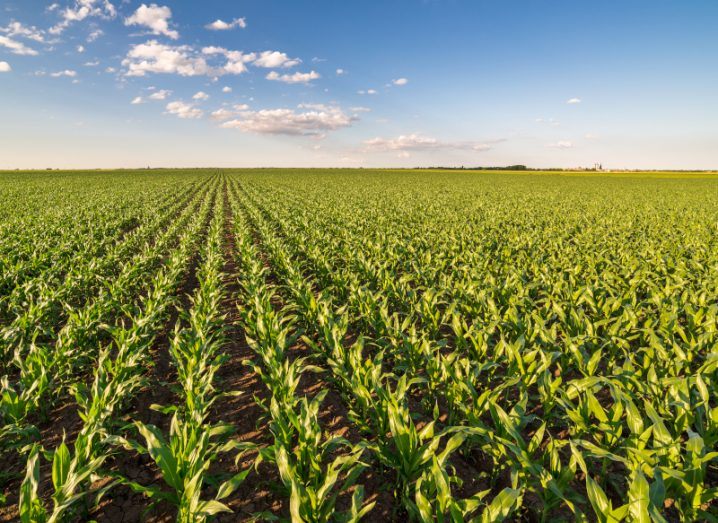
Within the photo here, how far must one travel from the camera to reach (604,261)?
9789 mm

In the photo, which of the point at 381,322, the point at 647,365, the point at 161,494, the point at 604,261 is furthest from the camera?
the point at 604,261

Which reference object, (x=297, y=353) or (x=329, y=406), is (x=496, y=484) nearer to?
(x=329, y=406)

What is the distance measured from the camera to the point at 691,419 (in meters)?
3.20

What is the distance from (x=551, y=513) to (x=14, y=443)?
5266 millimetres

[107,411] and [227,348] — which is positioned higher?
[107,411]

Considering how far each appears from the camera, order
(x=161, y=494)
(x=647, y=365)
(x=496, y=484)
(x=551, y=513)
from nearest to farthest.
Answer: (x=161, y=494) → (x=551, y=513) → (x=496, y=484) → (x=647, y=365)

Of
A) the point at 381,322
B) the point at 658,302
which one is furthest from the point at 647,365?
the point at 381,322

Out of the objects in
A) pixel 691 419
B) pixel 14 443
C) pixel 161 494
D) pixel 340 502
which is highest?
pixel 691 419

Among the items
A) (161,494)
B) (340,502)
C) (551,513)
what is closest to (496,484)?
(551,513)

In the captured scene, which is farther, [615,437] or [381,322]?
[381,322]

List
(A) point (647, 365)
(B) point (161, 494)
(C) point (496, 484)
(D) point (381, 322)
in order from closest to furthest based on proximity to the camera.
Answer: (B) point (161, 494)
(C) point (496, 484)
(A) point (647, 365)
(D) point (381, 322)

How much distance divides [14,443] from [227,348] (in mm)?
2898

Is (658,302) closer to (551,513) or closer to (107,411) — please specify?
(551,513)

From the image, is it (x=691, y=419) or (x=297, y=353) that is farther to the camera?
(x=297, y=353)
